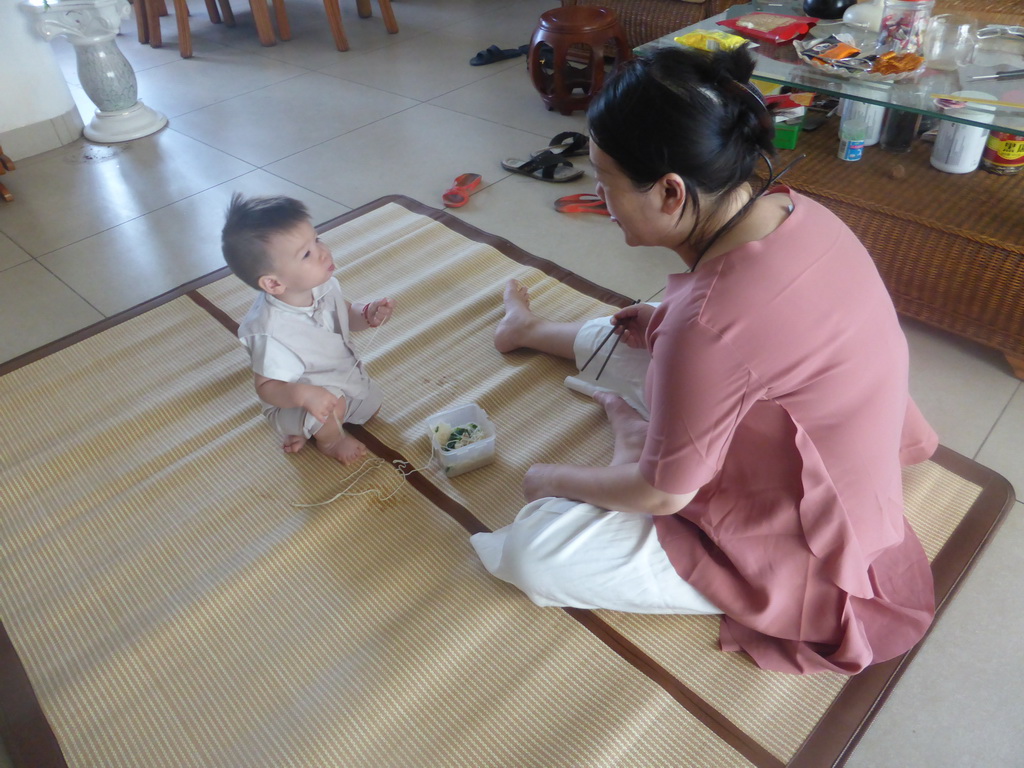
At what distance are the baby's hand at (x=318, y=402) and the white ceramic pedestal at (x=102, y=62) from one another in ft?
6.72

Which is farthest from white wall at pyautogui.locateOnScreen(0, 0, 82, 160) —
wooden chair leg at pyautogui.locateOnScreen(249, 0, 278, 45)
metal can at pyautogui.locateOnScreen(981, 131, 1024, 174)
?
metal can at pyautogui.locateOnScreen(981, 131, 1024, 174)

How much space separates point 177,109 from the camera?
302 centimetres

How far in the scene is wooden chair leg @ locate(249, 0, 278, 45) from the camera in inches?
136

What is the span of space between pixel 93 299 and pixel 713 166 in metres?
1.73

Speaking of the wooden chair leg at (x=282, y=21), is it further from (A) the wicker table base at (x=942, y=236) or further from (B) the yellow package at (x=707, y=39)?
(A) the wicker table base at (x=942, y=236)

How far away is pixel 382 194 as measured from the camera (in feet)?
7.53

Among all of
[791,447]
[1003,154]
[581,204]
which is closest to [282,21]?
[581,204]

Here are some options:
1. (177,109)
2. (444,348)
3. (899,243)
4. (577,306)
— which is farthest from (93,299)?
(899,243)

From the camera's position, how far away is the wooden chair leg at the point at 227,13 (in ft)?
12.5

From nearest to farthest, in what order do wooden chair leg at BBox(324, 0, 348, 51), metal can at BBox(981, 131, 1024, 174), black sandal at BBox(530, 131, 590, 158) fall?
1. metal can at BBox(981, 131, 1024, 174)
2. black sandal at BBox(530, 131, 590, 158)
3. wooden chair leg at BBox(324, 0, 348, 51)

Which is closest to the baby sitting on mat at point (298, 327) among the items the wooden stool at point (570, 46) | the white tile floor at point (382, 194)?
the white tile floor at point (382, 194)

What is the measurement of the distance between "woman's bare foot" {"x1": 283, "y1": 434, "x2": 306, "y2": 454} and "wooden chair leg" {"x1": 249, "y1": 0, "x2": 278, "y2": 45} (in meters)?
2.85

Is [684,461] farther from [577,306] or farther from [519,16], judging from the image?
[519,16]

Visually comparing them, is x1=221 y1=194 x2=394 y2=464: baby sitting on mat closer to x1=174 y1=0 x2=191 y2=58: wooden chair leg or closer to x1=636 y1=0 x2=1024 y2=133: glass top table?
x1=636 y1=0 x2=1024 y2=133: glass top table
